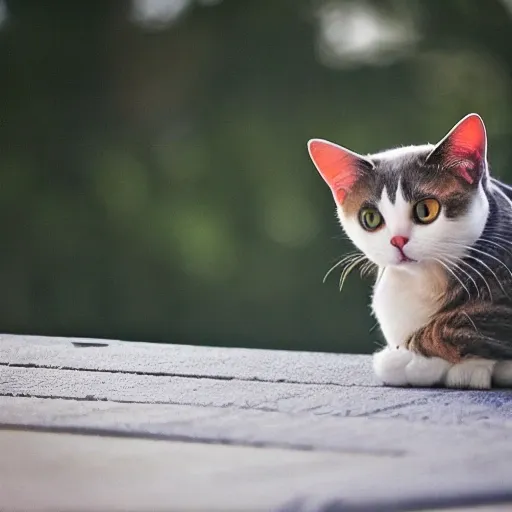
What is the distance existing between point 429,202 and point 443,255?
0.08 metres

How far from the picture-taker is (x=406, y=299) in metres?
1.20

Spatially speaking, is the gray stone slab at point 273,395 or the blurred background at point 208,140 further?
the blurred background at point 208,140

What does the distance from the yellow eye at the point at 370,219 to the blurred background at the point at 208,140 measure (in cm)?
86

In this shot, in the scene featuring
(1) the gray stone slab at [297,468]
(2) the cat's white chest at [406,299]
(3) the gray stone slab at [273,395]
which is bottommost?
(3) the gray stone slab at [273,395]

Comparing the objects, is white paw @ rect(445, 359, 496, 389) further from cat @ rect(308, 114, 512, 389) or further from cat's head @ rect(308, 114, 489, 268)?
cat's head @ rect(308, 114, 489, 268)

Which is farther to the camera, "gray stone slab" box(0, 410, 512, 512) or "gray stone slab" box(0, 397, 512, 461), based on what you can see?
"gray stone slab" box(0, 397, 512, 461)

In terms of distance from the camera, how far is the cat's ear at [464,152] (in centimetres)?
113

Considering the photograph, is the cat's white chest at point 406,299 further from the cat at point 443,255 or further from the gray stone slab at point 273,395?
the gray stone slab at point 273,395

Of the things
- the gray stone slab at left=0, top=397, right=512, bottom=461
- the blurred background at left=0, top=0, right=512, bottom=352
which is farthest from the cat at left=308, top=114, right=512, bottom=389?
the blurred background at left=0, top=0, right=512, bottom=352

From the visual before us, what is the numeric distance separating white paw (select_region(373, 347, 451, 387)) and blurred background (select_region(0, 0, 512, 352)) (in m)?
0.92

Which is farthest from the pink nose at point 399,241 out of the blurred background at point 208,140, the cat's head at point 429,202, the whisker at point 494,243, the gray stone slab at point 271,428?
the blurred background at point 208,140

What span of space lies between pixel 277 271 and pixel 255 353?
1.98 feet

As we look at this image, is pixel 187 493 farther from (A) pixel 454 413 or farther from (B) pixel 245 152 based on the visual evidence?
(B) pixel 245 152

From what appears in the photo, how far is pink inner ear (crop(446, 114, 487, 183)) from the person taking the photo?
1121 millimetres
